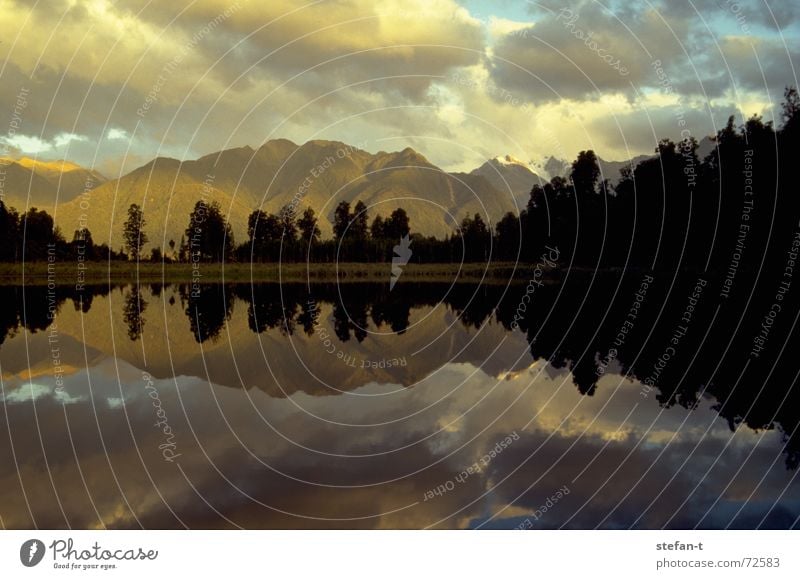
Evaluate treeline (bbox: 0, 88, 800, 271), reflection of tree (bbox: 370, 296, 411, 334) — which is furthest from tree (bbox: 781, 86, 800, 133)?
reflection of tree (bbox: 370, 296, 411, 334)

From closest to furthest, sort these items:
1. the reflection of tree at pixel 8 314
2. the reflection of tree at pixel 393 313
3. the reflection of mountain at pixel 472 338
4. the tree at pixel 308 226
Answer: the reflection of mountain at pixel 472 338 → the reflection of tree at pixel 8 314 → the reflection of tree at pixel 393 313 → the tree at pixel 308 226

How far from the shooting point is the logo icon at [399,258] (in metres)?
19.7

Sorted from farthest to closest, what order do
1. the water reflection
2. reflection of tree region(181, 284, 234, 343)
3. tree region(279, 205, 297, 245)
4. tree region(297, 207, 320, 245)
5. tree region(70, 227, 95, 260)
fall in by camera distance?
1. tree region(279, 205, 297, 245)
2. tree region(297, 207, 320, 245)
3. reflection of tree region(181, 284, 234, 343)
4. tree region(70, 227, 95, 260)
5. the water reflection

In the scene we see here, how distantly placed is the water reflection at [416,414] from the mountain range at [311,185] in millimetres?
2897

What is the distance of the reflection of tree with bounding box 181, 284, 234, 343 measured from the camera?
65.2 ft

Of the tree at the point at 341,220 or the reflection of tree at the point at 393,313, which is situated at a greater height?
the tree at the point at 341,220

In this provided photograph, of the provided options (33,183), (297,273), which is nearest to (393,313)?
(297,273)

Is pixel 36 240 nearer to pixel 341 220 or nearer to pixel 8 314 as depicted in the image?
pixel 8 314

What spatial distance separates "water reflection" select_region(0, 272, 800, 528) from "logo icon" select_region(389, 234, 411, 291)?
2.31 feet

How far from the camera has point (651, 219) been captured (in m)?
19.4

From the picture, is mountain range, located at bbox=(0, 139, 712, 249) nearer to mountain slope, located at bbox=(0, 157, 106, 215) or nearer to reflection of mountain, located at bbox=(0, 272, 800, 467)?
mountain slope, located at bbox=(0, 157, 106, 215)
